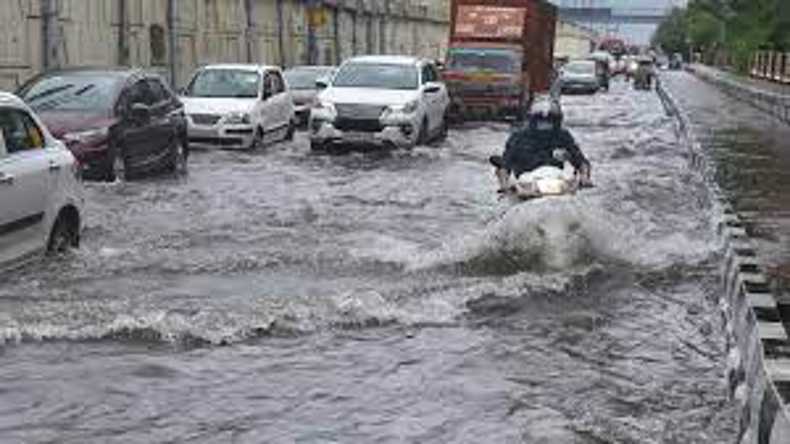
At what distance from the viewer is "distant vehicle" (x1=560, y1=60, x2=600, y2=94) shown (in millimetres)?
60000

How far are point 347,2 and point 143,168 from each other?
130 feet

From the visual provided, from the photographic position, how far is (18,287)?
10.5 m

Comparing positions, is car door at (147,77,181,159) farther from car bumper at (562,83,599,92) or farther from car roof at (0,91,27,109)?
car bumper at (562,83,599,92)

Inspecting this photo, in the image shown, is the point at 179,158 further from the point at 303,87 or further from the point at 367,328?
the point at 303,87

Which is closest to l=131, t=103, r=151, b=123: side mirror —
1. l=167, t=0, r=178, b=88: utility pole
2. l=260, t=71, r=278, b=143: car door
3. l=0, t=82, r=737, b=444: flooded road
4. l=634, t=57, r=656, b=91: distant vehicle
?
l=0, t=82, r=737, b=444: flooded road

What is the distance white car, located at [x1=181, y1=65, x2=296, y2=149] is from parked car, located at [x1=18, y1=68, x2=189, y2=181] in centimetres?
382

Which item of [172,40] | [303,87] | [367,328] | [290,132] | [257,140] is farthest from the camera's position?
[172,40]

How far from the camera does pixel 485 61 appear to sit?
115 feet

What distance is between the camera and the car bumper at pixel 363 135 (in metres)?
24.0

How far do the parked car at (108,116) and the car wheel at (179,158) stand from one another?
0.94ft

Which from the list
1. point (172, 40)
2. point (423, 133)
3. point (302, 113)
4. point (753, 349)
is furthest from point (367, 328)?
point (172, 40)

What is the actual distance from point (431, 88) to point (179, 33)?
40.2 feet

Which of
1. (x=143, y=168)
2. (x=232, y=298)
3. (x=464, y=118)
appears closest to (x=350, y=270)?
(x=232, y=298)

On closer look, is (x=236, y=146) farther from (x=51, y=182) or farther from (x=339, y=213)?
(x=51, y=182)
